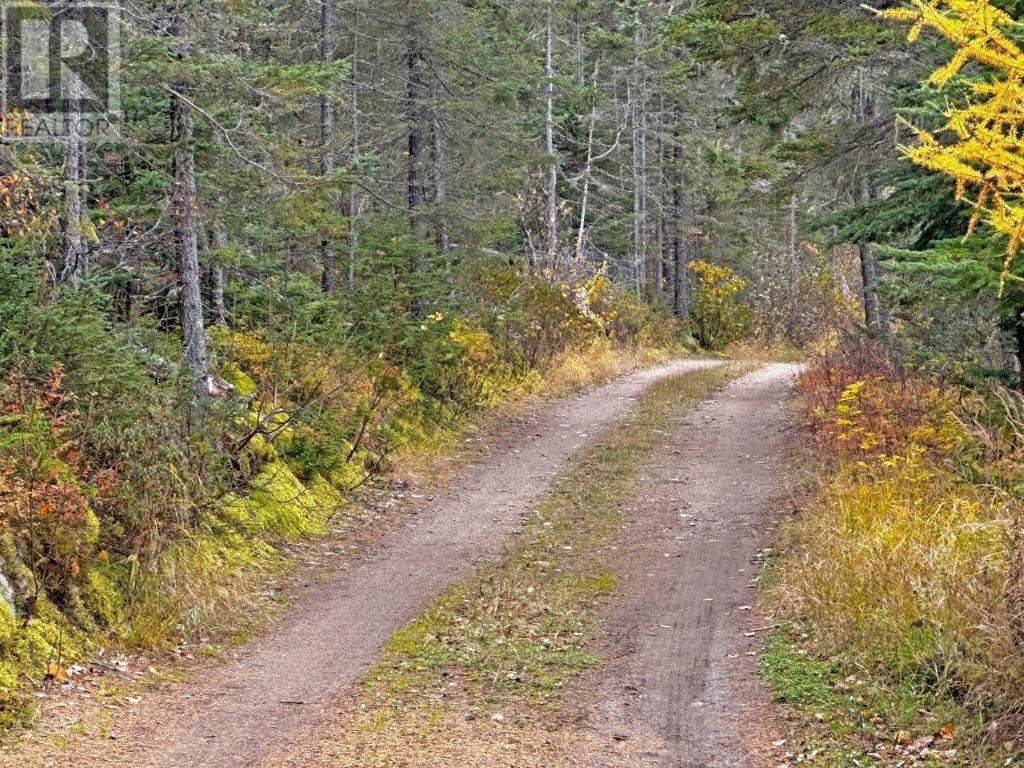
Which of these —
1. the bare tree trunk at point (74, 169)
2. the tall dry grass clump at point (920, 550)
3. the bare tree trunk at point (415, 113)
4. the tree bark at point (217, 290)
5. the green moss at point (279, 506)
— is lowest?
the green moss at point (279, 506)

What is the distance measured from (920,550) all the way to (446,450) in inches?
334

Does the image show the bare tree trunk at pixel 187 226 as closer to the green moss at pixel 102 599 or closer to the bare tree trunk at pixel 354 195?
the green moss at pixel 102 599

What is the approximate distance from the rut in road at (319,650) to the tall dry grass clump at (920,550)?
316 cm

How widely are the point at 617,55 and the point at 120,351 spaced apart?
2640 cm

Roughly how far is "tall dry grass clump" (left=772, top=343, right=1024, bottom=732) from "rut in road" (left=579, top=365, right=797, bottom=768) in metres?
0.57

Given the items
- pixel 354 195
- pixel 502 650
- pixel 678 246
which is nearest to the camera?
pixel 502 650

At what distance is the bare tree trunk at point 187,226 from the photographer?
9875mm

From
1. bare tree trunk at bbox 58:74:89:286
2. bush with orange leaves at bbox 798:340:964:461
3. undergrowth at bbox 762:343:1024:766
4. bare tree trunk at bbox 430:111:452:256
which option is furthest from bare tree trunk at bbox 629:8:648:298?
bare tree trunk at bbox 58:74:89:286

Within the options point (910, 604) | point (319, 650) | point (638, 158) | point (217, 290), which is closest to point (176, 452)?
point (319, 650)

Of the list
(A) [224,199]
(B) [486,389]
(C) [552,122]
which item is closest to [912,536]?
(A) [224,199]

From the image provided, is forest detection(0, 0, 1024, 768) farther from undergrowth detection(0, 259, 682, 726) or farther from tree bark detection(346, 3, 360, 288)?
tree bark detection(346, 3, 360, 288)

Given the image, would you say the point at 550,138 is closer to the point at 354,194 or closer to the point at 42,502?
the point at 354,194

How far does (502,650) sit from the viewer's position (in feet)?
23.9

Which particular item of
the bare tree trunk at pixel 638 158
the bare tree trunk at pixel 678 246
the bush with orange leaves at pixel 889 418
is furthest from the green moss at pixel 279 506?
the bare tree trunk at pixel 678 246
